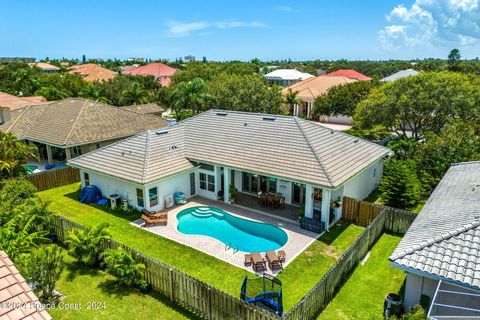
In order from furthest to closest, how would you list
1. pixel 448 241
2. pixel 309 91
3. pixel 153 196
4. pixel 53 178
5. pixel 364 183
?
pixel 309 91
pixel 53 178
pixel 364 183
pixel 153 196
pixel 448 241

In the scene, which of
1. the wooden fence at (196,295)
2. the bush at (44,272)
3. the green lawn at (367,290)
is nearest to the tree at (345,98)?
the green lawn at (367,290)

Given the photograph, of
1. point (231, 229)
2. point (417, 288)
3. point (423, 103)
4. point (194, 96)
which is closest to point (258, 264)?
point (231, 229)

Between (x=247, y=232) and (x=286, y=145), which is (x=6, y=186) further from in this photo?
(x=286, y=145)

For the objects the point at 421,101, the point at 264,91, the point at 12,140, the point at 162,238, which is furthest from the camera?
the point at 264,91

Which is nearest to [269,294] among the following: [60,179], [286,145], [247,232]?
[247,232]

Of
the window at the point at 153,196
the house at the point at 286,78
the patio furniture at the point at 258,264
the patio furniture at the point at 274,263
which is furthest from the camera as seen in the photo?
the house at the point at 286,78

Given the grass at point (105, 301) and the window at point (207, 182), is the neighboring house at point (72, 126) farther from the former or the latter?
the grass at point (105, 301)

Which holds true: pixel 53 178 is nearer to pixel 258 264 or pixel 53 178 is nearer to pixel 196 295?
pixel 258 264
